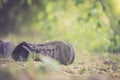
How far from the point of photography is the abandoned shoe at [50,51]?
2221 millimetres

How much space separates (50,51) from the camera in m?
2.24

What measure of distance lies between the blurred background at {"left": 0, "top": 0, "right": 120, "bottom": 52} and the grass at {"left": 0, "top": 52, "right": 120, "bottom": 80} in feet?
1.02

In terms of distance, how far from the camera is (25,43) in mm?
2252

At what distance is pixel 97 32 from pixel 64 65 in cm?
106

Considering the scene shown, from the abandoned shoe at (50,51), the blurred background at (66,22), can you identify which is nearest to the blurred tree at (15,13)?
the blurred background at (66,22)

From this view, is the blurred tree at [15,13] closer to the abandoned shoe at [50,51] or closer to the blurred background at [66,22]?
the blurred background at [66,22]

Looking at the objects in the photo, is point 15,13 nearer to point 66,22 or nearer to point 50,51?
point 66,22

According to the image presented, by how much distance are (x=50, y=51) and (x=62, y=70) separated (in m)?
0.16

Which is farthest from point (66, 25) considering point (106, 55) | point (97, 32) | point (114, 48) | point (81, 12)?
point (106, 55)

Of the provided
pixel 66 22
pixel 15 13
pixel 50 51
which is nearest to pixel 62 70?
pixel 50 51

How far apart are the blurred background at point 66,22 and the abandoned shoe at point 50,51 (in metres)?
0.40

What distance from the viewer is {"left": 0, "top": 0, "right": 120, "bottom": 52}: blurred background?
9.62 ft

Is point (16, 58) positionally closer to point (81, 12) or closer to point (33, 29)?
point (33, 29)

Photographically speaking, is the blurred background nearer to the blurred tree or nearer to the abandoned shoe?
the blurred tree
